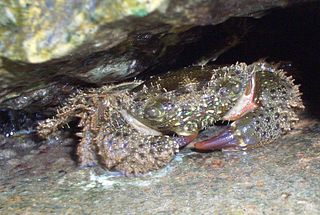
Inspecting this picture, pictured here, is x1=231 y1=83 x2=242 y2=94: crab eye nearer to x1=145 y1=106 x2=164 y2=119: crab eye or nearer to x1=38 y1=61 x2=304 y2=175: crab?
x1=38 y1=61 x2=304 y2=175: crab

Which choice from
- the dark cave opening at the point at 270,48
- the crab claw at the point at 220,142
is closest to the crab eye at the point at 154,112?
the crab claw at the point at 220,142

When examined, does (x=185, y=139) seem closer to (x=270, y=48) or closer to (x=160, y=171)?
(x=160, y=171)

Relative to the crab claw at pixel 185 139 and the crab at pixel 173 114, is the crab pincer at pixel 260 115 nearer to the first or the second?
the crab at pixel 173 114

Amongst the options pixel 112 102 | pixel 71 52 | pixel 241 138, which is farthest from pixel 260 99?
pixel 71 52

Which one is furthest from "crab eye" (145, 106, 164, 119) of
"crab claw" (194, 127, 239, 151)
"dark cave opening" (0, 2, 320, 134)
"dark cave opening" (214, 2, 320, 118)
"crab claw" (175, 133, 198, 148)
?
"dark cave opening" (214, 2, 320, 118)

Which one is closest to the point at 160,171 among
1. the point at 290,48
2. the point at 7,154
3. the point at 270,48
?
the point at 7,154

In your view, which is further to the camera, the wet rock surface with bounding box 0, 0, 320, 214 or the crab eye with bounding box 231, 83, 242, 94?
the crab eye with bounding box 231, 83, 242, 94

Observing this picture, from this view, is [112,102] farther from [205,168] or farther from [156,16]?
[156,16]
